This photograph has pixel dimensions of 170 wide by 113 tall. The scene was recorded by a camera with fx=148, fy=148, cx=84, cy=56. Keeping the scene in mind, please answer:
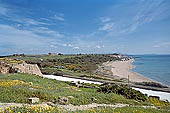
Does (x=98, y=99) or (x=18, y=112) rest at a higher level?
(x=18, y=112)

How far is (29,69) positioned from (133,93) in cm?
1928

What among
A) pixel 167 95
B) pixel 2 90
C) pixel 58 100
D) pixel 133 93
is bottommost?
pixel 167 95

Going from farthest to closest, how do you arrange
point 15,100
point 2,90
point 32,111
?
point 2,90 → point 15,100 → point 32,111

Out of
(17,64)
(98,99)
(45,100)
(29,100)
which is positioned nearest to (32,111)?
(29,100)

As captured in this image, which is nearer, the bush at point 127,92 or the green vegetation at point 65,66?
the bush at point 127,92

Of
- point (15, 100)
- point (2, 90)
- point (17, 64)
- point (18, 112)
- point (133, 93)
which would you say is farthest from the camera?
point (17, 64)

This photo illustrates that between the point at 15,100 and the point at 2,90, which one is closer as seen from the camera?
the point at 15,100

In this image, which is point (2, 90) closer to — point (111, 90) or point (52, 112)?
point (52, 112)

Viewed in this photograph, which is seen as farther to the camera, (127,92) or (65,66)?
(65,66)

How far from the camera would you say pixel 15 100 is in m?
8.00

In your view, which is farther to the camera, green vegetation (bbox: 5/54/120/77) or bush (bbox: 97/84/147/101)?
green vegetation (bbox: 5/54/120/77)

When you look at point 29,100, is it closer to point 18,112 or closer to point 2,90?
point 2,90

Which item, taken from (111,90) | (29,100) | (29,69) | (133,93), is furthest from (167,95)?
(29,69)

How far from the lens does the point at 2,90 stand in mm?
9180
